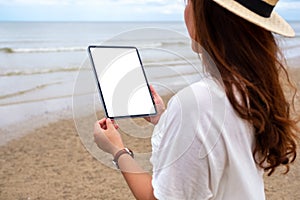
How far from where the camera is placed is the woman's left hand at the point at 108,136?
1501mm

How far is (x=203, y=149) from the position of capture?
1.24m

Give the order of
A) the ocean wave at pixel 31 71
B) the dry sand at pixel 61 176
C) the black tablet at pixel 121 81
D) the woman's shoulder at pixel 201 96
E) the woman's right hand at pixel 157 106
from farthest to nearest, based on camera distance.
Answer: the ocean wave at pixel 31 71 < the dry sand at pixel 61 176 < the woman's right hand at pixel 157 106 < the black tablet at pixel 121 81 < the woman's shoulder at pixel 201 96

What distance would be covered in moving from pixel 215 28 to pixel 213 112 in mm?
251

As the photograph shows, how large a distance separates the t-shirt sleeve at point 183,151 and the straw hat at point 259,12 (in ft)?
0.80

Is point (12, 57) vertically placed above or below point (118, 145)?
below

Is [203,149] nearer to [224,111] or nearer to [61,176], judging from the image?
[224,111]

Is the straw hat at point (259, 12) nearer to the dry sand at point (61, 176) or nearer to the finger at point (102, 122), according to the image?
the finger at point (102, 122)

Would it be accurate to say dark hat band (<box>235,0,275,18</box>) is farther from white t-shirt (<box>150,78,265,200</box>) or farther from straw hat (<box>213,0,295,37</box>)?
white t-shirt (<box>150,78,265,200</box>)

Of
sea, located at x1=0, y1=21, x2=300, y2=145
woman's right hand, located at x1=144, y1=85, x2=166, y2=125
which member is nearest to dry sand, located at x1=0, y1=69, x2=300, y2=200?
sea, located at x1=0, y1=21, x2=300, y2=145

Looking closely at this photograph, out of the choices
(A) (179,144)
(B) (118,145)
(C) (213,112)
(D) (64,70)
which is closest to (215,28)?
(C) (213,112)

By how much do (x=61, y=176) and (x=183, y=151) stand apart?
3.42m

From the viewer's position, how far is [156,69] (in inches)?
66.4

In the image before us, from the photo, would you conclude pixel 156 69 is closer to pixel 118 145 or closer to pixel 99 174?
pixel 118 145

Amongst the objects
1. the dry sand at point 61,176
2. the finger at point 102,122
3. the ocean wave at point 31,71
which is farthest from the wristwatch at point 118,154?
the ocean wave at point 31,71
